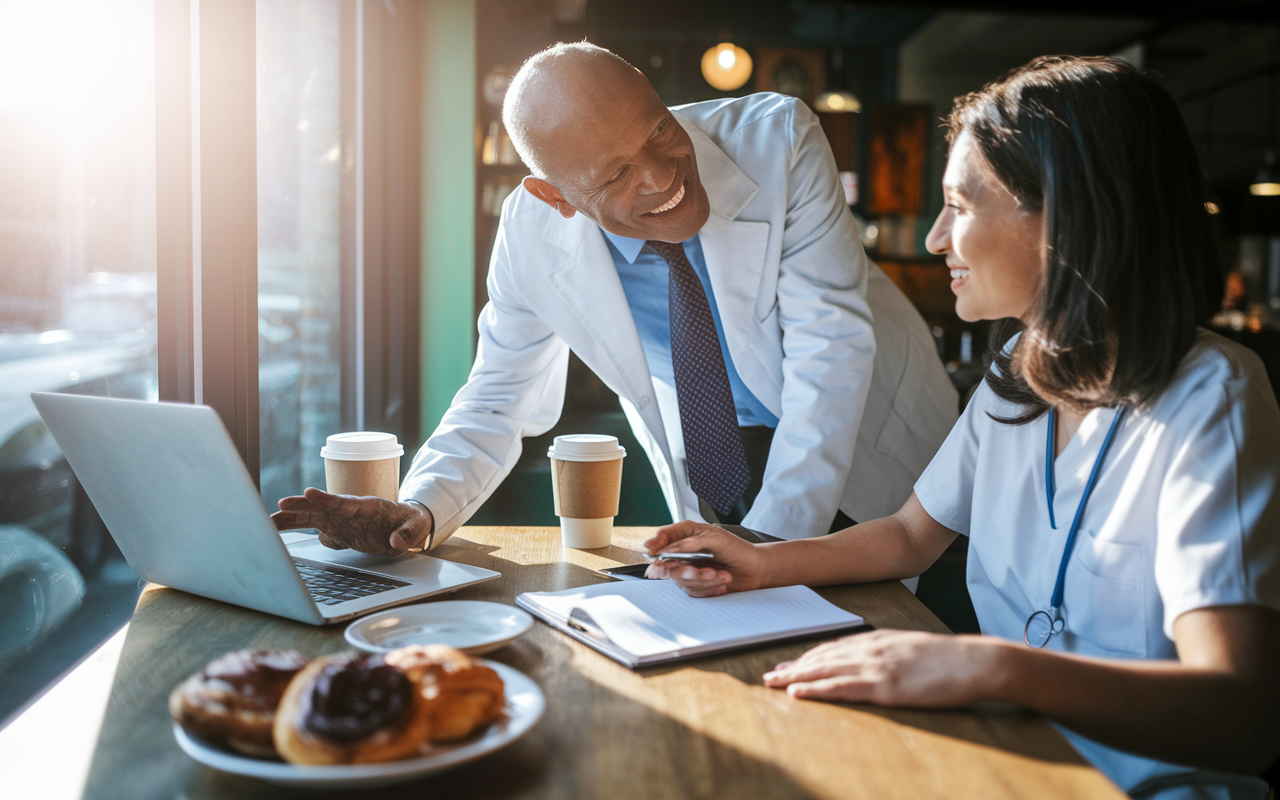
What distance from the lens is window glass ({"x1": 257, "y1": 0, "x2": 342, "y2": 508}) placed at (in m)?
1.88

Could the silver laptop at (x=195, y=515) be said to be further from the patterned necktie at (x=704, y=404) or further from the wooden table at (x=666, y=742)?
the patterned necktie at (x=704, y=404)

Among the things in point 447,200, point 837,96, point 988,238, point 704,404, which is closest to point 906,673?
point 988,238

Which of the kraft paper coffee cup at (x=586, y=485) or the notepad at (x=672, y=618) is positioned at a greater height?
the kraft paper coffee cup at (x=586, y=485)

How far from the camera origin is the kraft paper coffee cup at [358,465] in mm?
1365

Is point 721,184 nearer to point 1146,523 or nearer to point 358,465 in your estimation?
point 358,465

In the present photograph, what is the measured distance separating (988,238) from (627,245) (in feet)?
2.70

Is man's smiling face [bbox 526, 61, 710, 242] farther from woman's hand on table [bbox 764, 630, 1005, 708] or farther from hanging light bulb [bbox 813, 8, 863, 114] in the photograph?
hanging light bulb [bbox 813, 8, 863, 114]

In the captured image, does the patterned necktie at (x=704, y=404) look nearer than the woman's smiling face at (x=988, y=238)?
No

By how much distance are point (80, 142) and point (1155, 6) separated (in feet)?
22.0

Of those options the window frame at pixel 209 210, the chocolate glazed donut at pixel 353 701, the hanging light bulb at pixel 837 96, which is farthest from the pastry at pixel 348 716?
the hanging light bulb at pixel 837 96

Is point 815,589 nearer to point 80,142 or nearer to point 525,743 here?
point 525,743

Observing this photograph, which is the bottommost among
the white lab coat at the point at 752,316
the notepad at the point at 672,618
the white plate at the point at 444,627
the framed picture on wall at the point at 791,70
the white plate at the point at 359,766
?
the notepad at the point at 672,618

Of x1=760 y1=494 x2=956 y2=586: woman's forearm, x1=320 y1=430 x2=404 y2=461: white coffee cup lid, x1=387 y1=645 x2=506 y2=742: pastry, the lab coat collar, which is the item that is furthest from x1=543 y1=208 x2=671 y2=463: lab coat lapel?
x1=387 y1=645 x2=506 y2=742: pastry

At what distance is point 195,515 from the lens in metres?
0.96
